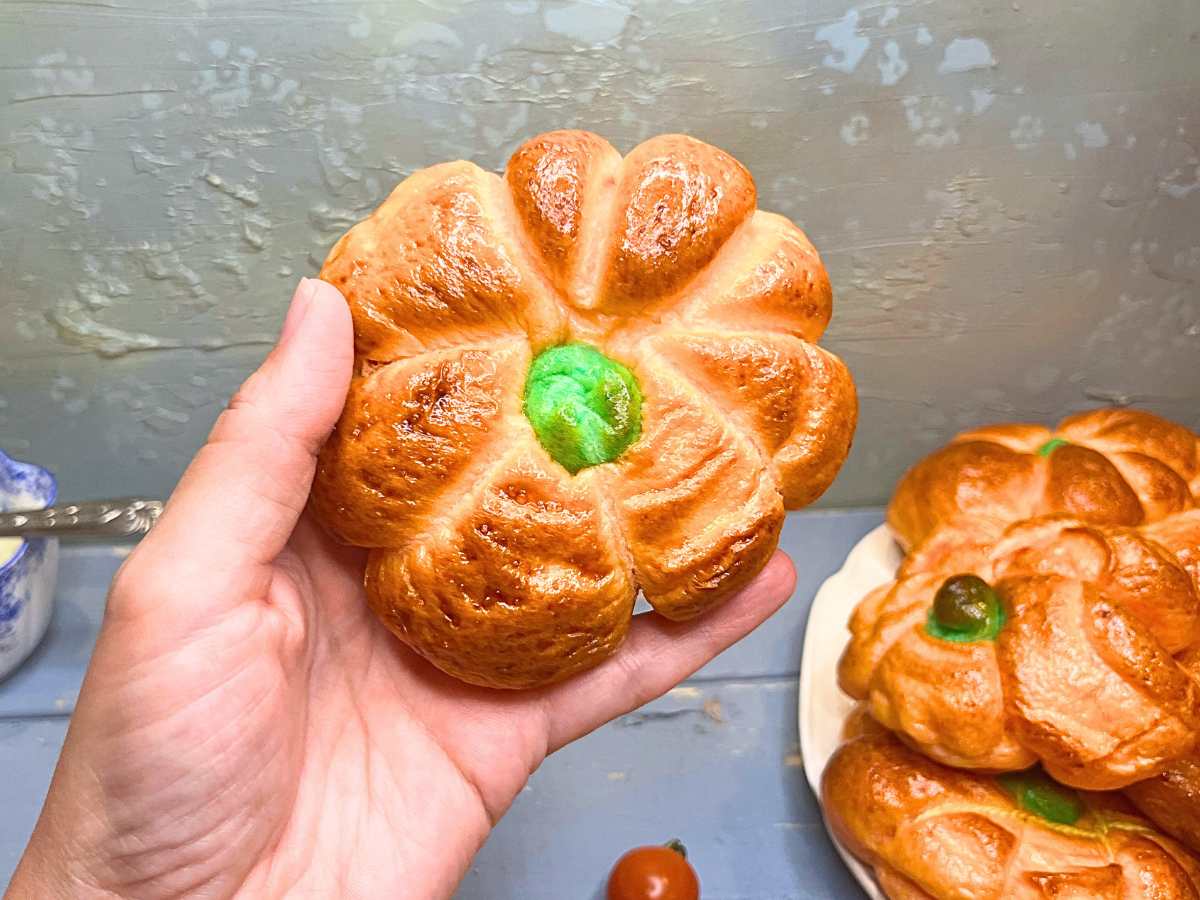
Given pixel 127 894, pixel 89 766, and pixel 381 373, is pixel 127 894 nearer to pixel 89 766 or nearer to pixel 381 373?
pixel 89 766

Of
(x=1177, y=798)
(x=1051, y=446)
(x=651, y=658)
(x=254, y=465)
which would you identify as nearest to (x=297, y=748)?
(x=254, y=465)

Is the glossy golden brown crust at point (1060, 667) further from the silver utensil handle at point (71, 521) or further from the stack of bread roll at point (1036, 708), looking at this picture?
the silver utensil handle at point (71, 521)

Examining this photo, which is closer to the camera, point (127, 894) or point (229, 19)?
point (127, 894)

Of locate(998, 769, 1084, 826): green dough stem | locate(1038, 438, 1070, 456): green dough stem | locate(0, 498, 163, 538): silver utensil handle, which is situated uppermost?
locate(1038, 438, 1070, 456): green dough stem

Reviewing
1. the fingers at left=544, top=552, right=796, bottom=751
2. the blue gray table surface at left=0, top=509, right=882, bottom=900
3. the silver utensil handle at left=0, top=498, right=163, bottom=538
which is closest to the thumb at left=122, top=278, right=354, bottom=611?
the fingers at left=544, top=552, right=796, bottom=751

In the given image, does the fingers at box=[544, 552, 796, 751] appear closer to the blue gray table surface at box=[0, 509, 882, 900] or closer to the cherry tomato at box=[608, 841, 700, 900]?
the cherry tomato at box=[608, 841, 700, 900]

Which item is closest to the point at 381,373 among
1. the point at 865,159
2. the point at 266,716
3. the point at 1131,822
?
the point at 266,716
